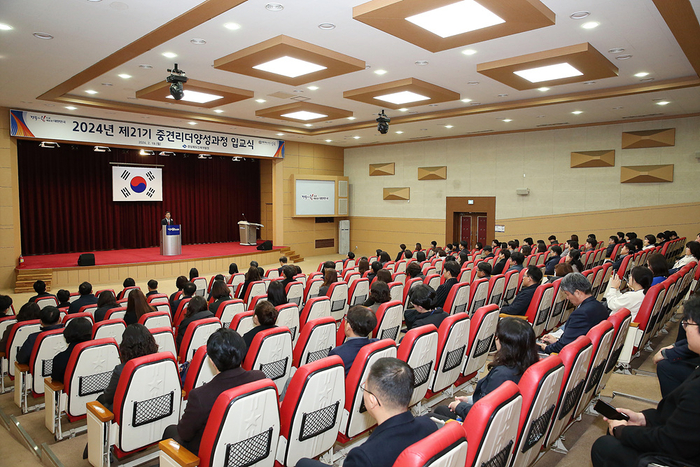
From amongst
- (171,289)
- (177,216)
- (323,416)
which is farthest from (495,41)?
(177,216)

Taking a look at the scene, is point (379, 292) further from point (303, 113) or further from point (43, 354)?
point (303, 113)

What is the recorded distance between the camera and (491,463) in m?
1.88

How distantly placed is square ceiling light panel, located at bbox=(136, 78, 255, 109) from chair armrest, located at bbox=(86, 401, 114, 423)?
6.89m

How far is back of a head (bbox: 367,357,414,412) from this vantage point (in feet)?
5.98

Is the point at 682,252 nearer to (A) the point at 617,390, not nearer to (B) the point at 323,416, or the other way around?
(A) the point at 617,390

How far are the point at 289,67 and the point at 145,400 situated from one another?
5.75m

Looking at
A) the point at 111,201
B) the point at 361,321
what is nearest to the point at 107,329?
the point at 361,321

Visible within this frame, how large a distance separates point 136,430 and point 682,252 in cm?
1272

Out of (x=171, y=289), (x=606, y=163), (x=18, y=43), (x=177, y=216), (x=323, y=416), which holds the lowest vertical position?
(x=171, y=289)

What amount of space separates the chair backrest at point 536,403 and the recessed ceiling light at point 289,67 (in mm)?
5744

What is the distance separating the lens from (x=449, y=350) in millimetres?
3434

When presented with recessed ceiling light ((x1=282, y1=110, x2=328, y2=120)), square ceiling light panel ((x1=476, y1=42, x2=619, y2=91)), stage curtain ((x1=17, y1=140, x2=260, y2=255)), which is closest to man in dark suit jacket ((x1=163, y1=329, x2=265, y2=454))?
square ceiling light panel ((x1=476, y1=42, x2=619, y2=91))

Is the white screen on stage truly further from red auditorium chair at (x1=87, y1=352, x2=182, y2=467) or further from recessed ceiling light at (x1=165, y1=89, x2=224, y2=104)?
red auditorium chair at (x1=87, y1=352, x2=182, y2=467)

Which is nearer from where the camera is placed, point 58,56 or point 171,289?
point 58,56
